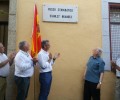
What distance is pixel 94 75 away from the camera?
25.6 ft

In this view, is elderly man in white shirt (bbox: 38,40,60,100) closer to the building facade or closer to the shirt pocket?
the building facade

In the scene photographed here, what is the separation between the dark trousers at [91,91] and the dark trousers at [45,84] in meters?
0.99

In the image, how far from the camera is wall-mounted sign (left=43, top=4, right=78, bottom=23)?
8.03 meters

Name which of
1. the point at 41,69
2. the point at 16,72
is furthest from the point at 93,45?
the point at 16,72

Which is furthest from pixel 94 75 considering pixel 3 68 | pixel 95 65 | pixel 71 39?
pixel 3 68

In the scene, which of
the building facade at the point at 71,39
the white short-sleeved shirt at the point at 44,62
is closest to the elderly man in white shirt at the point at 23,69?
the white short-sleeved shirt at the point at 44,62

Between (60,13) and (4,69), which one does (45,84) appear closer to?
(4,69)

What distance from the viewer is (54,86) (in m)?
8.02

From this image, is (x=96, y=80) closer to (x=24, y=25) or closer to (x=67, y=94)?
(x=67, y=94)

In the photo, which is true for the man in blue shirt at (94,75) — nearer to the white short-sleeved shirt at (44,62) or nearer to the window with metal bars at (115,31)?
the window with metal bars at (115,31)

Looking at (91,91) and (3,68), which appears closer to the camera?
(3,68)

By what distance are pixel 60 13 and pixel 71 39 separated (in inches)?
26.9

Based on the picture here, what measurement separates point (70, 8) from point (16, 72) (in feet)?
7.17

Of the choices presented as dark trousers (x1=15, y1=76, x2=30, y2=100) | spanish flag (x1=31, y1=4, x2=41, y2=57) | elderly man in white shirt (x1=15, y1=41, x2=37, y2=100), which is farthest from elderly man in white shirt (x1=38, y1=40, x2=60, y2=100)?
dark trousers (x1=15, y1=76, x2=30, y2=100)
